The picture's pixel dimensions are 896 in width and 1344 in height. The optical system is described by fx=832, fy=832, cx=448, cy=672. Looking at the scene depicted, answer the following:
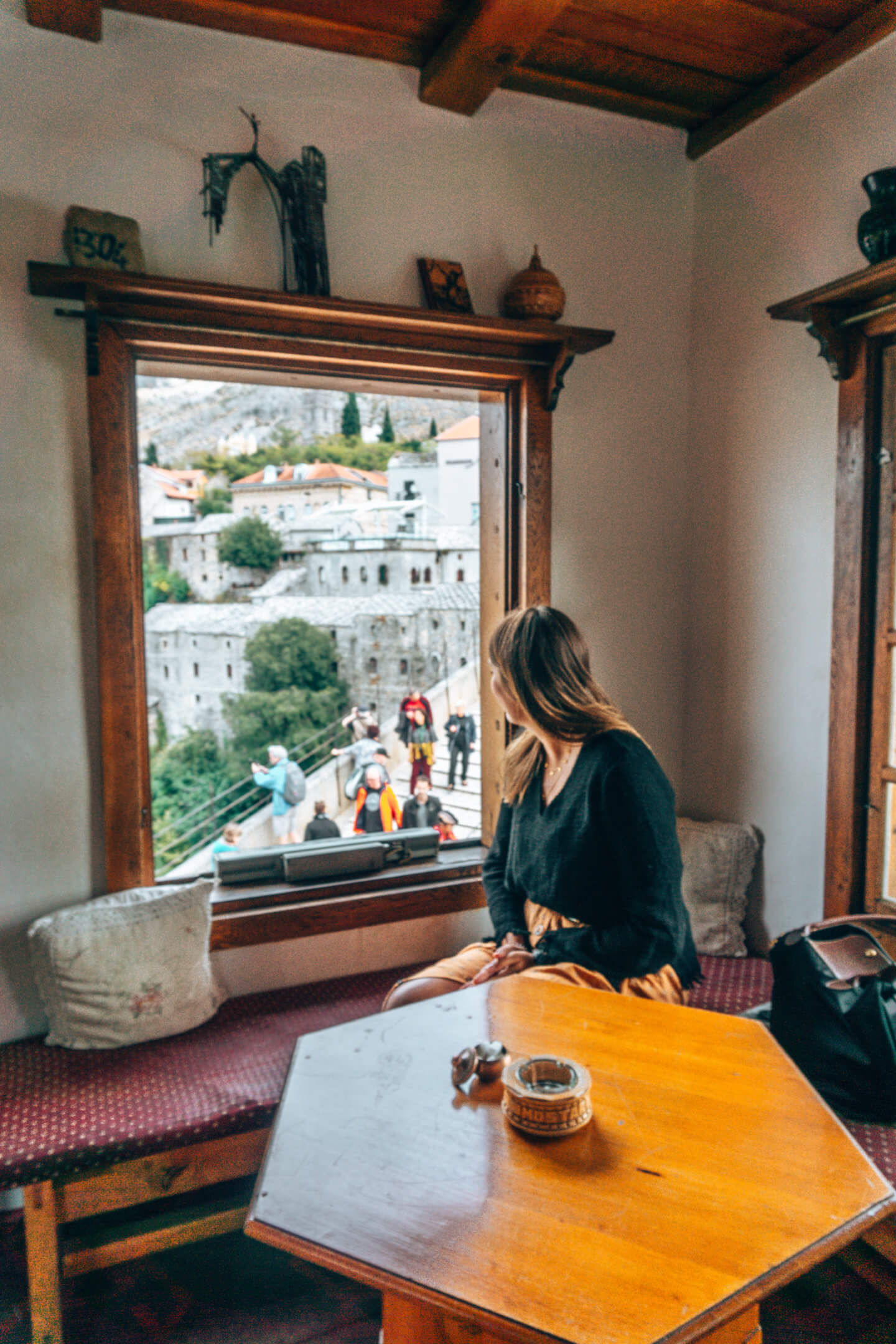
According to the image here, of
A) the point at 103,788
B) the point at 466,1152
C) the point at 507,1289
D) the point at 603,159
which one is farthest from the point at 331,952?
the point at 603,159

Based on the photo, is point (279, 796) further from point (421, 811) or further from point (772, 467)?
point (772, 467)

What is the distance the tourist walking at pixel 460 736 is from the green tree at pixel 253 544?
36.4 inches

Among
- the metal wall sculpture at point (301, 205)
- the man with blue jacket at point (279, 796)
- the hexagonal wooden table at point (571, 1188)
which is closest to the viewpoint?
the hexagonal wooden table at point (571, 1188)

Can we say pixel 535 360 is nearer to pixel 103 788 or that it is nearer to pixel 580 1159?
pixel 103 788

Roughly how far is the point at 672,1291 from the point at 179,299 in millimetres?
2271

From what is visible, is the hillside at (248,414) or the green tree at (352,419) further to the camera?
the green tree at (352,419)

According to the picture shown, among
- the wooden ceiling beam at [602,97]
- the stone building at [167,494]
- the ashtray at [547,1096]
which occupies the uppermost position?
the wooden ceiling beam at [602,97]

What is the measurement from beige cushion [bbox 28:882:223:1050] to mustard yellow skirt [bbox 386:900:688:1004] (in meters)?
0.59

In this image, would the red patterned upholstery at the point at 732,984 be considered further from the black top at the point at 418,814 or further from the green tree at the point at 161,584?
the green tree at the point at 161,584

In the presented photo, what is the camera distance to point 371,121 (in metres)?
2.43

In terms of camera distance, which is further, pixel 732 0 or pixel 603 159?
pixel 603 159

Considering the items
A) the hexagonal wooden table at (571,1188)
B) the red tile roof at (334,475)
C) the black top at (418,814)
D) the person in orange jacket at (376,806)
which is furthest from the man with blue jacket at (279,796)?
the hexagonal wooden table at (571,1188)

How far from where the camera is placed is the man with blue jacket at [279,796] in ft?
9.57

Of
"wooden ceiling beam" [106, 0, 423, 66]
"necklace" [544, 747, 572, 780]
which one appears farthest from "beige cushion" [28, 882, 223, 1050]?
"wooden ceiling beam" [106, 0, 423, 66]
